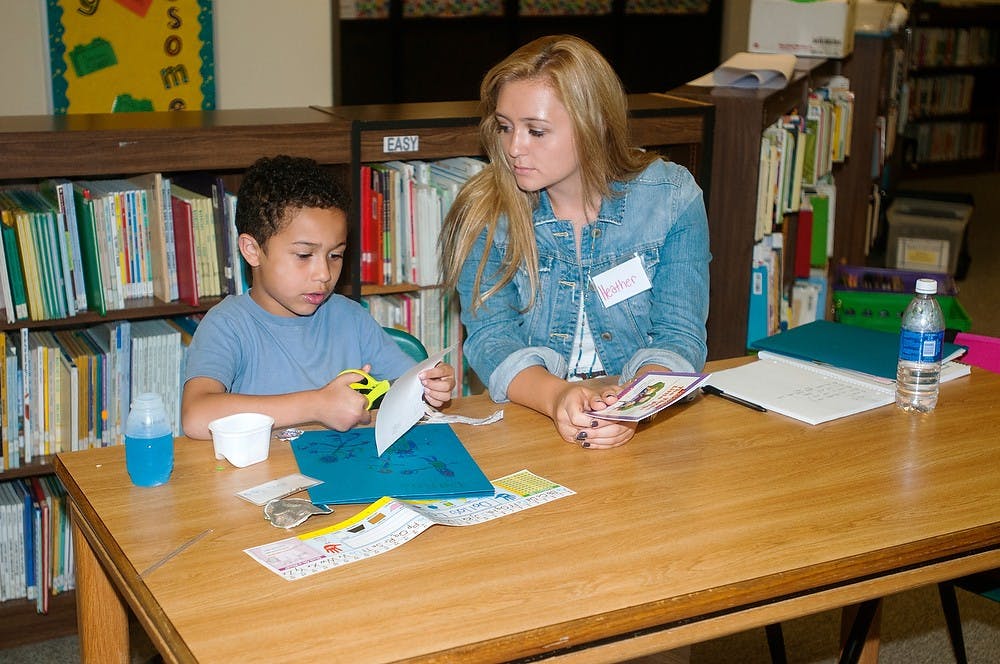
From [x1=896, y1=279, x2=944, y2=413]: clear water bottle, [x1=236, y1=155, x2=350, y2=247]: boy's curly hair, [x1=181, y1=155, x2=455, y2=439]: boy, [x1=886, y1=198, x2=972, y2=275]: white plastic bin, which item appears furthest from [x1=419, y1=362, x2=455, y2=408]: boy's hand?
[x1=886, y1=198, x2=972, y2=275]: white plastic bin

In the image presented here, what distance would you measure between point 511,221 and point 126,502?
39.5 inches

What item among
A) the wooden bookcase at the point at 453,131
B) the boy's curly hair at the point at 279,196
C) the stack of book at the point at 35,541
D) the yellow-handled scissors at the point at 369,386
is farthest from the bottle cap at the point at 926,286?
the stack of book at the point at 35,541

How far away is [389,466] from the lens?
1791mm

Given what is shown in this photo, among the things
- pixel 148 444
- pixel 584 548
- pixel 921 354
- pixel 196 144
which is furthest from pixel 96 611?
Answer: pixel 921 354

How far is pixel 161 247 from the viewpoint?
273 cm

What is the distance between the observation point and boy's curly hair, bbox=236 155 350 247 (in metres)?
2.19

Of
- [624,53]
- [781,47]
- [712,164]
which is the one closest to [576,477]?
[712,164]

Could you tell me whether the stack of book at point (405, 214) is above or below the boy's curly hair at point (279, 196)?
below

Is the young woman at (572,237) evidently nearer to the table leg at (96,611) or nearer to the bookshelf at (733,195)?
the table leg at (96,611)

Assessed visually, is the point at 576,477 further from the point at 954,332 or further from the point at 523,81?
the point at 954,332

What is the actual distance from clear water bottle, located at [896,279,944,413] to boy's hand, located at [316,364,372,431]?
102 centimetres

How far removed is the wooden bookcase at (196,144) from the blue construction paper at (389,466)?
3.33 ft

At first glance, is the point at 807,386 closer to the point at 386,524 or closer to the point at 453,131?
the point at 386,524

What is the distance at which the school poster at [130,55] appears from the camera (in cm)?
360
